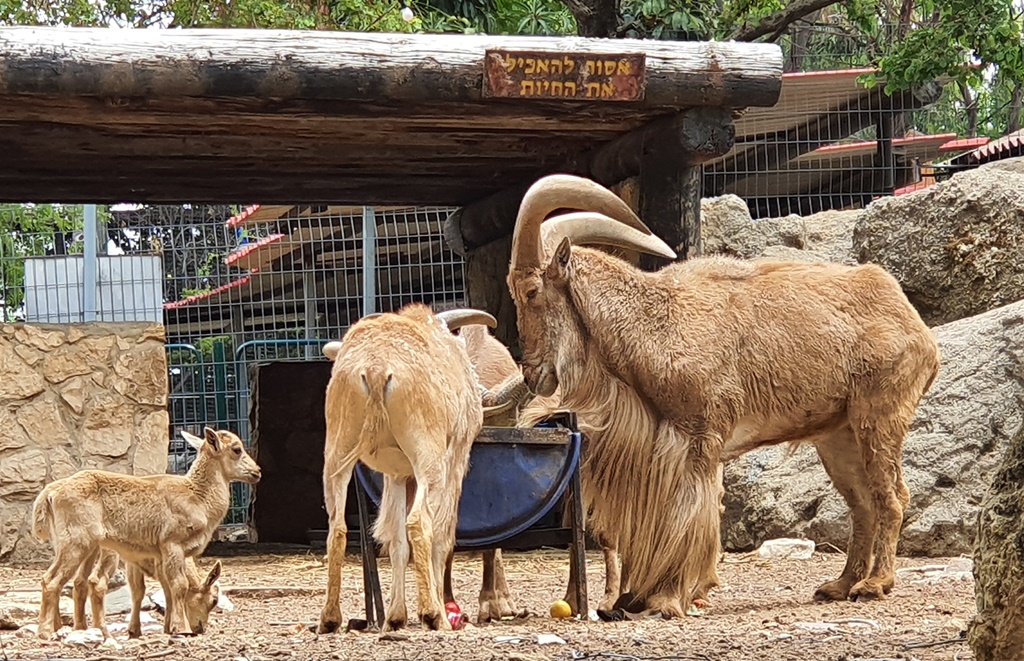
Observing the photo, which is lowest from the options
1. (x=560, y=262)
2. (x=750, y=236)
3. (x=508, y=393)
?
(x=508, y=393)

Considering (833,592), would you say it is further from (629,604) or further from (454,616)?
(454,616)

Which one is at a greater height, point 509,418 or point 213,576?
point 509,418

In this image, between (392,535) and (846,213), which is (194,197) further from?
(392,535)

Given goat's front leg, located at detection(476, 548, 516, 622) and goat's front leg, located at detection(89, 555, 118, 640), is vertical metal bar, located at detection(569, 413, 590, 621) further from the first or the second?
goat's front leg, located at detection(89, 555, 118, 640)

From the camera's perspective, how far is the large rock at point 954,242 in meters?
10.8

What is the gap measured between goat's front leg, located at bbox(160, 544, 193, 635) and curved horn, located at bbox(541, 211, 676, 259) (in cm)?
222

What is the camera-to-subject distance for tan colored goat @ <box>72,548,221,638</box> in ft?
21.5

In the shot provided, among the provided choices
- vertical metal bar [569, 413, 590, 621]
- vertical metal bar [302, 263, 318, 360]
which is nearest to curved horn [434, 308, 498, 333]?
vertical metal bar [569, 413, 590, 621]

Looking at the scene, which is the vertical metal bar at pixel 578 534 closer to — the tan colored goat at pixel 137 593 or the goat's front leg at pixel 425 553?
the goat's front leg at pixel 425 553

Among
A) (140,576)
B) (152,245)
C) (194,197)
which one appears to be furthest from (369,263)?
(140,576)

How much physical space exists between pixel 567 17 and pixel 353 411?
14.9 meters

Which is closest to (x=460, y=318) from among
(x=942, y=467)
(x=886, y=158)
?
(x=942, y=467)

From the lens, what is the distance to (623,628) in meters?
5.85

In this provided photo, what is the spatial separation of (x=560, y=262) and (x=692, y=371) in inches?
29.7
